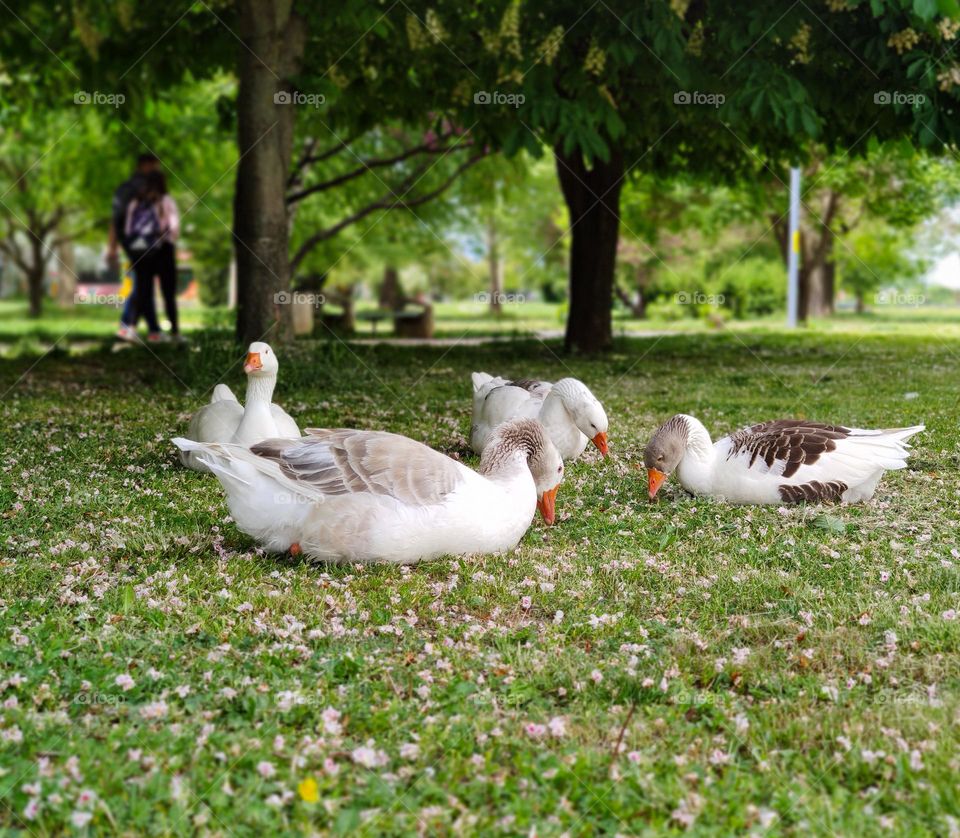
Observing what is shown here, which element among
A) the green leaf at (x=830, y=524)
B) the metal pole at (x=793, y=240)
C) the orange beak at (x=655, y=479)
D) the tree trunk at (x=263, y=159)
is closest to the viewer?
the green leaf at (x=830, y=524)

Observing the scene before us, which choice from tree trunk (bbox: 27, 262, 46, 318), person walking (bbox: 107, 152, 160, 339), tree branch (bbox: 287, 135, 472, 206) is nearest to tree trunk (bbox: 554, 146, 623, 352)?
tree branch (bbox: 287, 135, 472, 206)

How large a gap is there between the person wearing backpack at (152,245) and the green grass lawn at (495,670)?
9.34m

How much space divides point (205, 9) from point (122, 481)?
1082 cm

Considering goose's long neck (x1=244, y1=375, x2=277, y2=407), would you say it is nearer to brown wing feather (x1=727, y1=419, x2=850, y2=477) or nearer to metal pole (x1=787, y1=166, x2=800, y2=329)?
brown wing feather (x1=727, y1=419, x2=850, y2=477)

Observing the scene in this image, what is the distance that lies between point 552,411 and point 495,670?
3809 millimetres

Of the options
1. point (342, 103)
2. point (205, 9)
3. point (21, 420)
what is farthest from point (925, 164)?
point (21, 420)

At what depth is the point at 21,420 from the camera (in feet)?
31.6

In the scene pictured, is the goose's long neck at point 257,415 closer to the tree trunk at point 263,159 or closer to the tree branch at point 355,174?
the tree trunk at point 263,159

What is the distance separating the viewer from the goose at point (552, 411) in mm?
7414

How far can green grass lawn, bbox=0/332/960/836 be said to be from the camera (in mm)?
3057

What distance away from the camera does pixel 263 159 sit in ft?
45.5

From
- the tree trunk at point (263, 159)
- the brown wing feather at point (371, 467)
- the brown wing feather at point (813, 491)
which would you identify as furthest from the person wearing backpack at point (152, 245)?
the brown wing feather at point (813, 491)

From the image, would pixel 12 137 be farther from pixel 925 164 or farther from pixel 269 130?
pixel 925 164

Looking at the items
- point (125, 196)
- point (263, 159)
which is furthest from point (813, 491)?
point (125, 196)
